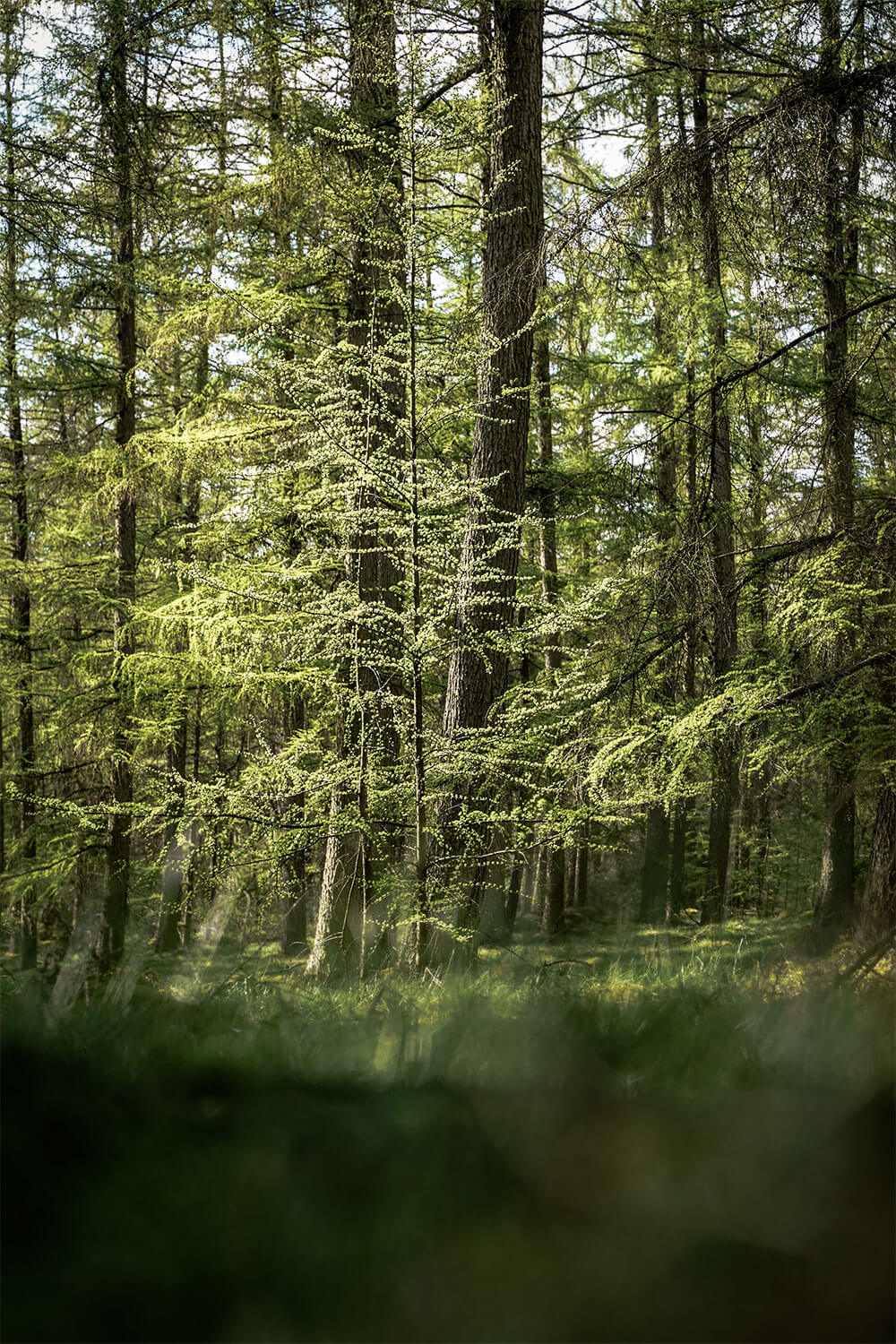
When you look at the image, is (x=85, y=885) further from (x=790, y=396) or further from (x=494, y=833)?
(x=790, y=396)

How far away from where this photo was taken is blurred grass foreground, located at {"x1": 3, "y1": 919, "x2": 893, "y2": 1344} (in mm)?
1015

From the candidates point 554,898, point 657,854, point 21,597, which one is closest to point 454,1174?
point 657,854

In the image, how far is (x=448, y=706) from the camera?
6.23m

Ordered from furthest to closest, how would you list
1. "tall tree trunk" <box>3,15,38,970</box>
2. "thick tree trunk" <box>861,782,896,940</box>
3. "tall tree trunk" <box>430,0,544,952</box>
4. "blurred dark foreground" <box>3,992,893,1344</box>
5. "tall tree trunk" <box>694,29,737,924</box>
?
"tall tree trunk" <box>3,15,38,970</box> → "tall tree trunk" <box>430,0,544,952</box> → "tall tree trunk" <box>694,29,737,924</box> → "thick tree trunk" <box>861,782,896,940</box> → "blurred dark foreground" <box>3,992,893,1344</box>

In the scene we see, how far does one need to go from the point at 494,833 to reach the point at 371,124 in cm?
618

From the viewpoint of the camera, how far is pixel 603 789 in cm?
488

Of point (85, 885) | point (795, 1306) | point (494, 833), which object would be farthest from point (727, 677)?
point (85, 885)

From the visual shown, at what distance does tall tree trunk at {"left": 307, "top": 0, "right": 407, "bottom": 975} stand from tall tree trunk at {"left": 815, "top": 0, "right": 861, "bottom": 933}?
7.47ft

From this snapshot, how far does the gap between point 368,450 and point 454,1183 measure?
4.43m

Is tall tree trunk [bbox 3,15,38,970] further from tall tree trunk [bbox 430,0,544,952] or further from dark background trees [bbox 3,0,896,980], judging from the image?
tall tree trunk [bbox 430,0,544,952]

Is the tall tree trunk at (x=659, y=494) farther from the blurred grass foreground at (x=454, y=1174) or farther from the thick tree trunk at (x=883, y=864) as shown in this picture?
the blurred grass foreground at (x=454, y=1174)

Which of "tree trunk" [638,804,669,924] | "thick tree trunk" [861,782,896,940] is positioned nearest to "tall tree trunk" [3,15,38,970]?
"tree trunk" [638,804,669,924]

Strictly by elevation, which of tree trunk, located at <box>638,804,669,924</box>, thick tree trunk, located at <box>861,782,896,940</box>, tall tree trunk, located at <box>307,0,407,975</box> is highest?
tall tree trunk, located at <box>307,0,407,975</box>

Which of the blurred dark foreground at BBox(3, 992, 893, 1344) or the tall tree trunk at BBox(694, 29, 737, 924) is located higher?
the tall tree trunk at BBox(694, 29, 737, 924)
